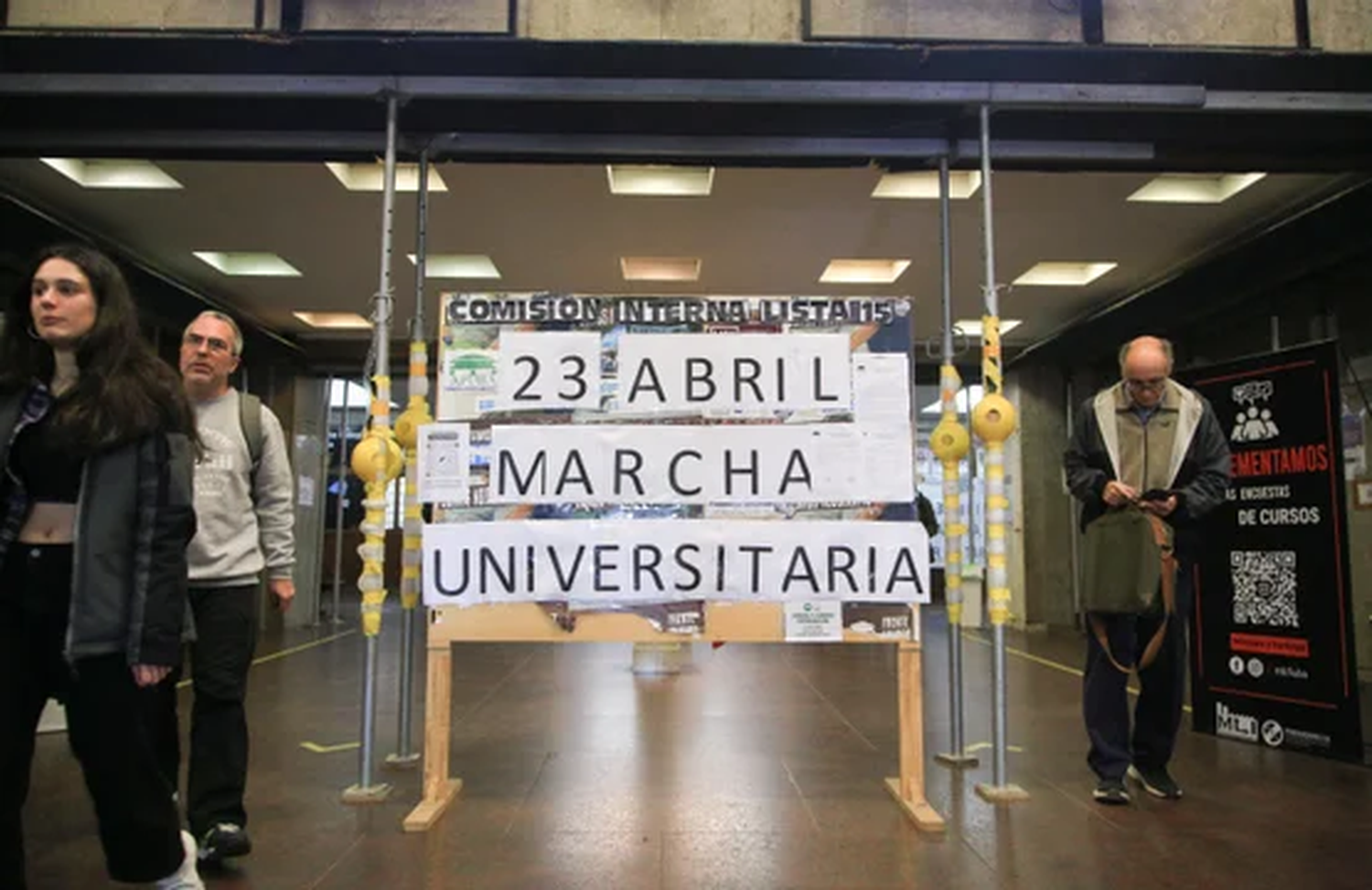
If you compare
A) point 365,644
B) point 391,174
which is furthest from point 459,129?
point 365,644

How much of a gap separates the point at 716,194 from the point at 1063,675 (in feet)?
15.6

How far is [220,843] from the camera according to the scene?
9.87ft

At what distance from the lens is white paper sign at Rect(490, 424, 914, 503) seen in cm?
369

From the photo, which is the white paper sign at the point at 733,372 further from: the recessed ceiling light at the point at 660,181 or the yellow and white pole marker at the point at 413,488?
the recessed ceiling light at the point at 660,181

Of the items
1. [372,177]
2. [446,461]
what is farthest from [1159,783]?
[372,177]

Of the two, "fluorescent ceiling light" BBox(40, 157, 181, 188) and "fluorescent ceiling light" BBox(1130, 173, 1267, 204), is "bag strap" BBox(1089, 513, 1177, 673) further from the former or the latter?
"fluorescent ceiling light" BBox(40, 157, 181, 188)

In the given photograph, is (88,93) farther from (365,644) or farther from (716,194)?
(716,194)

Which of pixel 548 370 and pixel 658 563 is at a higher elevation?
pixel 548 370

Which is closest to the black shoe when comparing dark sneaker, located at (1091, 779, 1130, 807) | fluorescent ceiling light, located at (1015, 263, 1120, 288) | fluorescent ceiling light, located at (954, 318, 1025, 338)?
dark sneaker, located at (1091, 779, 1130, 807)

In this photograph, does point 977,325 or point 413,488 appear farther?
point 977,325

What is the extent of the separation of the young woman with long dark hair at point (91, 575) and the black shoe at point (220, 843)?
0.71 meters

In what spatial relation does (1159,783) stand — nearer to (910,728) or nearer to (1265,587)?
(910,728)

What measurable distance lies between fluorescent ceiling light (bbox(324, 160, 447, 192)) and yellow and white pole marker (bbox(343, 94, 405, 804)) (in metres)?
2.74

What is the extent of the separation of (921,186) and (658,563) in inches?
177
